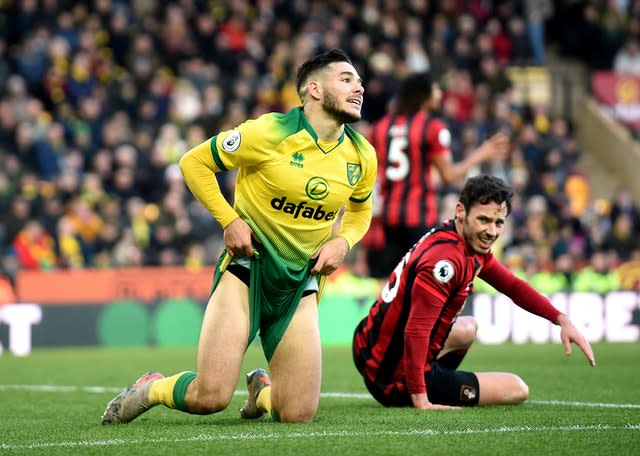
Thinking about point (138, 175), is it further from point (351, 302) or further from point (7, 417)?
point (7, 417)

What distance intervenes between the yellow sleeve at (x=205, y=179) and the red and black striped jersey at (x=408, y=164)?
3.44 metres

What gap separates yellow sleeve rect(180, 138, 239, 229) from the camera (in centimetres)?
641

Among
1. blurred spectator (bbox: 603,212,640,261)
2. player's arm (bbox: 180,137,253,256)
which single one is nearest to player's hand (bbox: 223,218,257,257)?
player's arm (bbox: 180,137,253,256)

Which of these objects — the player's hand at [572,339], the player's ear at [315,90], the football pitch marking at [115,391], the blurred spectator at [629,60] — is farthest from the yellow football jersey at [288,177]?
the blurred spectator at [629,60]

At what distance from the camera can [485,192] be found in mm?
6750

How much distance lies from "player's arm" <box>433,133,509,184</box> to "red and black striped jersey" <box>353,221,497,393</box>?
1.81m

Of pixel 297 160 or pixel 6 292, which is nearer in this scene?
pixel 297 160

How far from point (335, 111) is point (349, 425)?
1.63 m

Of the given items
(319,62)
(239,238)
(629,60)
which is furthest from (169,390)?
(629,60)

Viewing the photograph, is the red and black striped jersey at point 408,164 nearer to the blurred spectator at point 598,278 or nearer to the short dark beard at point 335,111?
the short dark beard at point 335,111

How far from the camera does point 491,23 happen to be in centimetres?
2327

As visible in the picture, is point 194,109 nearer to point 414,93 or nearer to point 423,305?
point 414,93

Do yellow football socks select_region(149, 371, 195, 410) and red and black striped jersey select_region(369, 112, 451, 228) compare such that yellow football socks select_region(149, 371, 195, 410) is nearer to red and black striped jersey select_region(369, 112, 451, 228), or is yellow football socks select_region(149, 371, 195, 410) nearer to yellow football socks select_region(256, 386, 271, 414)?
yellow football socks select_region(256, 386, 271, 414)

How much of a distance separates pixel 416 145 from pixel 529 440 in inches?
175
